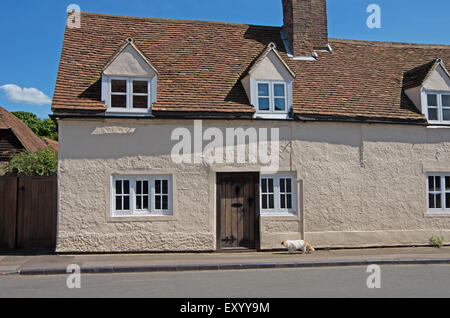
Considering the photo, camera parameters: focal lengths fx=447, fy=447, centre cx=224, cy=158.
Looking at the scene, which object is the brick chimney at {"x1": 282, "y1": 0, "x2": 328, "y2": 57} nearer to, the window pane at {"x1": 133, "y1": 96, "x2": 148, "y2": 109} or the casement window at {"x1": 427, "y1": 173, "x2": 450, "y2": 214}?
the window pane at {"x1": 133, "y1": 96, "x2": 148, "y2": 109}

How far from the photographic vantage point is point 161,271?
34.8ft

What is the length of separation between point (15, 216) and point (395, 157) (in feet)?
39.1

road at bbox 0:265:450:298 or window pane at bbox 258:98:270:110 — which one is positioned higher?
window pane at bbox 258:98:270:110

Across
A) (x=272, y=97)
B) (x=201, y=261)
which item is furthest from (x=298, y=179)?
(x=201, y=261)

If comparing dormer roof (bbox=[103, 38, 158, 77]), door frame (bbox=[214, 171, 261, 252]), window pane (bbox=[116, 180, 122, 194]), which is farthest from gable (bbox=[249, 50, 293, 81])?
window pane (bbox=[116, 180, 122, 194])

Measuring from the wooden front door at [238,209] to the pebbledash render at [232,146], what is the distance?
31mm

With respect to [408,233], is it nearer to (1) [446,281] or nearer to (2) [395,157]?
(2) [395,157]

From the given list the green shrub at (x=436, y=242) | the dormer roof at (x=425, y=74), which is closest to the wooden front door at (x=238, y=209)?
the green shrub at (x=436, y=242)

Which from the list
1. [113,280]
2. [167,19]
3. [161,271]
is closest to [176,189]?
[161,271]

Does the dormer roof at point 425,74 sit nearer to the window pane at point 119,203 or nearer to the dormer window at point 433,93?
the dormer window at point 433,93

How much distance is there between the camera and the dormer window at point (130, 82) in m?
13.1

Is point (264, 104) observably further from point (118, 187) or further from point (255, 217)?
point (118, 187)

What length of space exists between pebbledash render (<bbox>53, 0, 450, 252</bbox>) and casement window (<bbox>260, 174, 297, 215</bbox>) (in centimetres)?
3

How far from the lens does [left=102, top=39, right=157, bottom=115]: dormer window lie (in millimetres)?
13086
